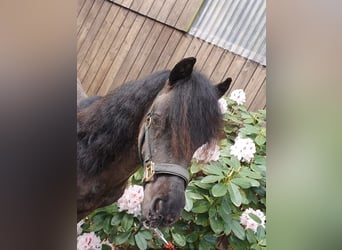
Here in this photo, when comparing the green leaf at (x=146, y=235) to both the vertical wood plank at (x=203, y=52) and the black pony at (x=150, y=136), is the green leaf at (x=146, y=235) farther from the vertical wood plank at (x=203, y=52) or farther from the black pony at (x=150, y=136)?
the vertical wood plank at (x=203, y=52)

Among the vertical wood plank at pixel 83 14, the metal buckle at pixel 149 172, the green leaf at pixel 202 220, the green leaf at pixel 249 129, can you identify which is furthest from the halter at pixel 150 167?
the vertical wood plank at pixel 83 14

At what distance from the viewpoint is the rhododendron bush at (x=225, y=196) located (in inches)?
54.9

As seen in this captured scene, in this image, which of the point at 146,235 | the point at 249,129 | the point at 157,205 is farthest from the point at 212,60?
the point at 146,235

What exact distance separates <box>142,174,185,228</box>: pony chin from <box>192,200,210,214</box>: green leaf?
0.15 feet

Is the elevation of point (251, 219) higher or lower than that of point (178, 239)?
higher

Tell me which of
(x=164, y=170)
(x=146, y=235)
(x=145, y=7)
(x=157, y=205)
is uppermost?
(x=145, y=7)

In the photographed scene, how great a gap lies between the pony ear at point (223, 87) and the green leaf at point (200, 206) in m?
0.32

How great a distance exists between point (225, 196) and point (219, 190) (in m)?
0.03

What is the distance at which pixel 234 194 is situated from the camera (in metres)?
1.39

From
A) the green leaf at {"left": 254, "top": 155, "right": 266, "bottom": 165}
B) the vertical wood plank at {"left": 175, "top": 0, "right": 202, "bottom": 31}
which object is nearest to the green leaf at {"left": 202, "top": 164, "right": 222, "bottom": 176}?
→ the green leaf at {"left": 254, "top": 155, "right": 266, "bottom": 165}

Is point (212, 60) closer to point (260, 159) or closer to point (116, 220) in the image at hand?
point (260, 159)
